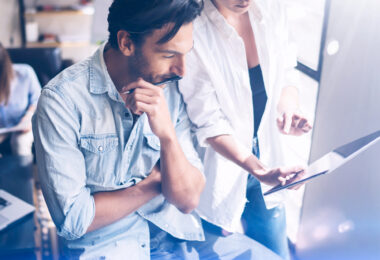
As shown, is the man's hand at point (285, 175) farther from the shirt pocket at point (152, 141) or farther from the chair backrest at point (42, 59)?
the chair backrest at point (42, 59)

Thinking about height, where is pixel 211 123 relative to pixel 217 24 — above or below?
below

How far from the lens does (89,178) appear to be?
2.38 feet

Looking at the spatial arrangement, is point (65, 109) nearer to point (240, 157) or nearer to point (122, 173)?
point (122, 173)

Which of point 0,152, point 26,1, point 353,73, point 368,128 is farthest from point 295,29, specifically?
point 26,1

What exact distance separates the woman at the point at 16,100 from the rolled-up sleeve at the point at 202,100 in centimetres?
49

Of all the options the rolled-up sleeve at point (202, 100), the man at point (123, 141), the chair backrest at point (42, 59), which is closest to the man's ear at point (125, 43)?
the man at point (123, 141)

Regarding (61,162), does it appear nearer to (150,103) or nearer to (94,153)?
(94,153)

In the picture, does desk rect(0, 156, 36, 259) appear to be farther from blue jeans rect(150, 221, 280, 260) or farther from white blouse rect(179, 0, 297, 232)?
white blouse rect(179, 0, 297, 232)

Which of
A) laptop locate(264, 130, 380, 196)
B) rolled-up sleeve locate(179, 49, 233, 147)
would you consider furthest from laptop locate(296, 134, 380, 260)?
rolled-up sleeve locate(179, 49, 233, 147)

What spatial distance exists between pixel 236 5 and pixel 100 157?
41 centimetres

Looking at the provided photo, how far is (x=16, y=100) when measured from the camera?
3.66ft

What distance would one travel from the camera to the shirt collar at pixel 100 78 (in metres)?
0.70

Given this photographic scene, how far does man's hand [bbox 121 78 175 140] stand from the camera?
64 centimetres

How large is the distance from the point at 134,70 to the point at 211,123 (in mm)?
191
